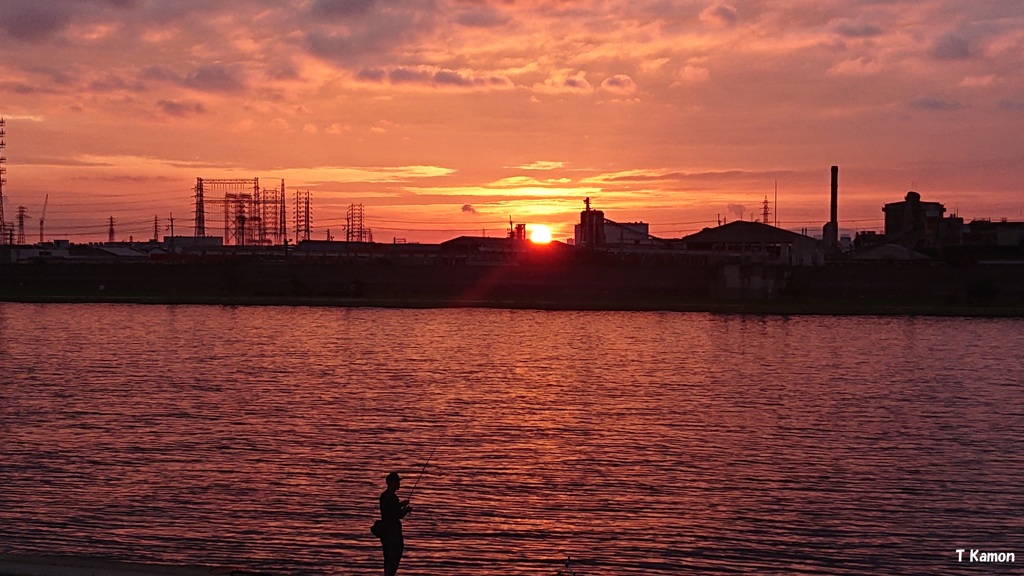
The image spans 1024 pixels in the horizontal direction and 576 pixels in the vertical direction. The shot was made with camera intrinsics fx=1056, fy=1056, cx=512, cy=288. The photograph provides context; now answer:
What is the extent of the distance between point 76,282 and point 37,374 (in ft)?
276

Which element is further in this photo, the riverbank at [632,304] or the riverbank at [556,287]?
the riverbank at [556,287]

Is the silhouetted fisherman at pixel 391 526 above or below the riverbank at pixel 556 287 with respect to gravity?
below

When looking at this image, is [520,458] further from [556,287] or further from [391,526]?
[556,287]

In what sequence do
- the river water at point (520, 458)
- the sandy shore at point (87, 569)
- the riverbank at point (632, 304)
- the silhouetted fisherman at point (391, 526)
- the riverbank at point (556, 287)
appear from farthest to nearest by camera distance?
the riverbank at point (556, 287), the riverbank at point (632, 304), the river water at point (520, 458), the silhouetted fisherman at point (391, 526), the sandy shore at point (87, 569)

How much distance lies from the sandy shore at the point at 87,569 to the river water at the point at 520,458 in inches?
87.2

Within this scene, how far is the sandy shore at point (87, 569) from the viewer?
52.0 ft

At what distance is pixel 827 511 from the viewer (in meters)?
23.2

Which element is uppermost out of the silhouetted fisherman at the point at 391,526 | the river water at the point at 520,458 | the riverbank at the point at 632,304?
the riverbank at the point at 632,304

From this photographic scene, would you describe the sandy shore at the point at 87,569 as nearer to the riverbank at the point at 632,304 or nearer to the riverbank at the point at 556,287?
the riverbank at the point at 632,304

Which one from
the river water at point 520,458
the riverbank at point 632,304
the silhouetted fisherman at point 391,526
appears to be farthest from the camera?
the riverbank at point 632,304

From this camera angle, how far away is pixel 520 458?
1144 inches

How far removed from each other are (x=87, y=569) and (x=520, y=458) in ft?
48.1

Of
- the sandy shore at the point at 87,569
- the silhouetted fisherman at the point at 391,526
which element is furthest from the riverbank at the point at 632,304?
the sandy shore at the point at 87,569

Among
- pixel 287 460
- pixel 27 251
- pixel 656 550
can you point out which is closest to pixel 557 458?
pixel 287 460
